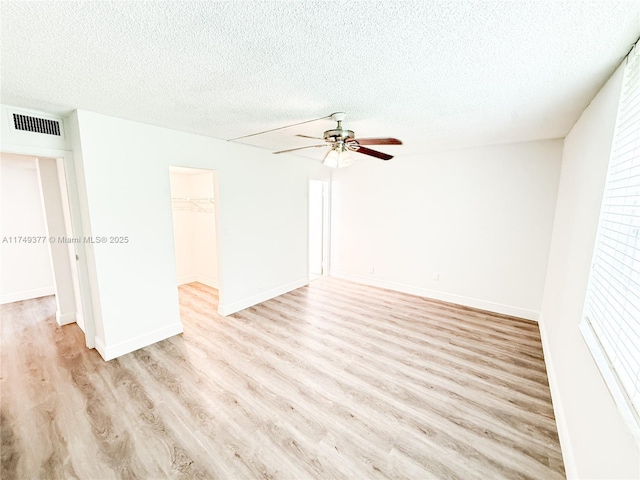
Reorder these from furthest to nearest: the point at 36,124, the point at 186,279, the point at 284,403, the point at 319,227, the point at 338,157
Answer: the point at 319,227 < the point at 186,279 < the point at 338,157 < the point at 36,124 < the point at 284,403

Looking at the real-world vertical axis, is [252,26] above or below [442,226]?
above

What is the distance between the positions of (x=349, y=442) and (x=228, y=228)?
Answer: 2.68 meters

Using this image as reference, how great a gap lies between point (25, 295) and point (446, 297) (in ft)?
21.8

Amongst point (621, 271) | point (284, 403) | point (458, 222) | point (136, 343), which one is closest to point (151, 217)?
point (136, 343)

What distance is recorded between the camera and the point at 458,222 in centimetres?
385

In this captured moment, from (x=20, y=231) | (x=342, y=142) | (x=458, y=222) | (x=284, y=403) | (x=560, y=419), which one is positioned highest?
(x=342, y=142)

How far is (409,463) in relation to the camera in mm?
1555

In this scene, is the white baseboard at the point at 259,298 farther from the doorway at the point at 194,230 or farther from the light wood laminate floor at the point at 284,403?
the doorway at the point at 194,230

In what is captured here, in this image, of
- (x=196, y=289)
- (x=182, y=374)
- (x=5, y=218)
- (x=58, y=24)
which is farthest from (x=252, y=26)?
(x=5, y=218)

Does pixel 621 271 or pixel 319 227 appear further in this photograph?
pixel 319 227

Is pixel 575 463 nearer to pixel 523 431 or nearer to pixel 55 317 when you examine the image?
pixel 523 431

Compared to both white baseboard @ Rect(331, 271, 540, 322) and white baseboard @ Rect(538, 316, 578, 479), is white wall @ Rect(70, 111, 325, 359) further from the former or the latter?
white baseboard @ Rect(538, 316, 578, 479)

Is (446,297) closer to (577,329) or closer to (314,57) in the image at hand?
(577,329)

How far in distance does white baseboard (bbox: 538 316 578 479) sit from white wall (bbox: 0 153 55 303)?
243 inches
